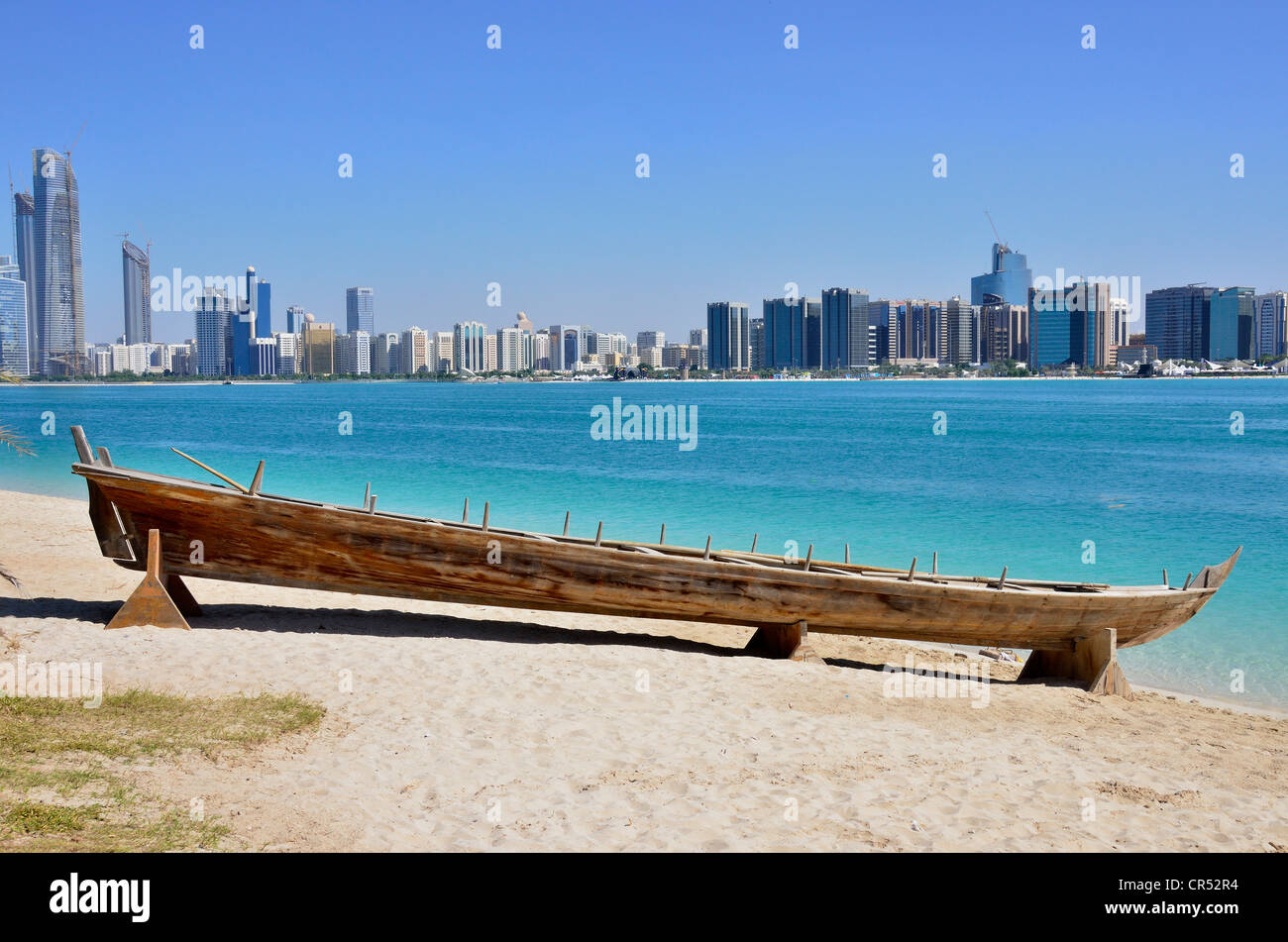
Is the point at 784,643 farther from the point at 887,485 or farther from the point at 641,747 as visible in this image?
the point at 887,485

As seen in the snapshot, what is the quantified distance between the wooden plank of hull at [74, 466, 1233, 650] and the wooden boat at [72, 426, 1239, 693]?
0.01m

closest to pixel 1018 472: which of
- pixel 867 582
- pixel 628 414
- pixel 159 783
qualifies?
pixel 867 582

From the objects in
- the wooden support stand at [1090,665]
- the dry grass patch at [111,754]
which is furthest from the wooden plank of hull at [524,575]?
the dry grass patch at [111,754]

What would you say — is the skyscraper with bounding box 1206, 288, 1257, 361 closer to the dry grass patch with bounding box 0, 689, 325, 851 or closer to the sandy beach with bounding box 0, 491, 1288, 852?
the sandy beach with bounding box 0, 491, 1288, 852

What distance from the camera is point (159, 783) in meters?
5.68

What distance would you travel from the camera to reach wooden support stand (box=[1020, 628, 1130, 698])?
1014cm

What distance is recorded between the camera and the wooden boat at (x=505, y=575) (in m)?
9.66

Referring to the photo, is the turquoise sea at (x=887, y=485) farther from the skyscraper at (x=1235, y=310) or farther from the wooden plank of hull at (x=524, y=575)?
the skyscraper at (x=1235, y=310)

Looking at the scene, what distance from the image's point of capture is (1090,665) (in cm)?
1033

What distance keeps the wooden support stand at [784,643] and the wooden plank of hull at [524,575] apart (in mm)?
195

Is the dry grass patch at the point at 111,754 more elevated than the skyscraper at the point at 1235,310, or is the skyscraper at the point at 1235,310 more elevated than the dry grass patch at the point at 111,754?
the skyscraper at the point at 1235,310
